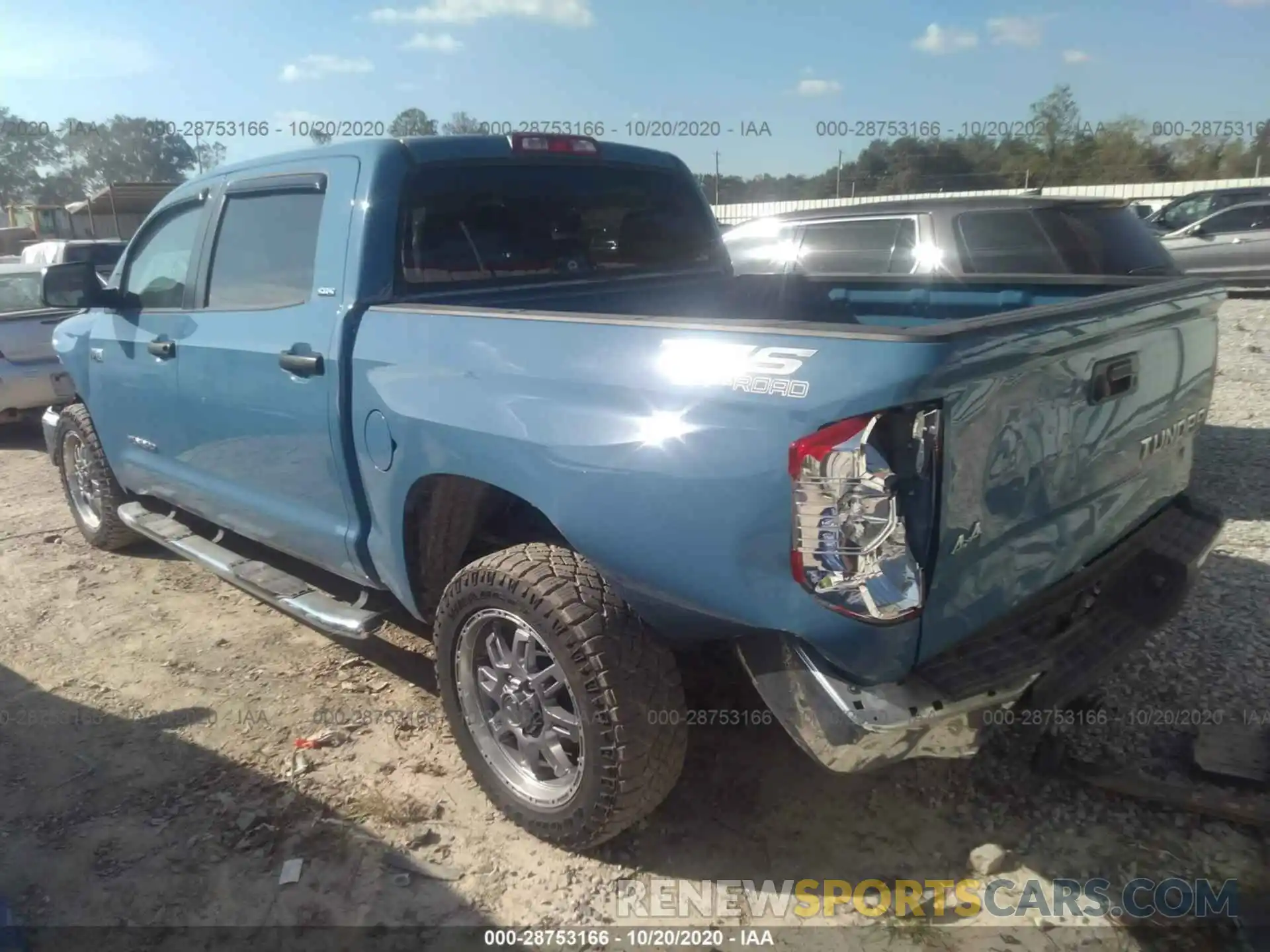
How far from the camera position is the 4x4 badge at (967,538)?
2.03 metres

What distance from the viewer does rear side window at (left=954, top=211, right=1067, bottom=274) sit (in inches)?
215

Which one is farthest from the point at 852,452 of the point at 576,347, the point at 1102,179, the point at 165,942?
the point at 1102,179

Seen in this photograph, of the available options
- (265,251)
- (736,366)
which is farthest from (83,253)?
(736,366)

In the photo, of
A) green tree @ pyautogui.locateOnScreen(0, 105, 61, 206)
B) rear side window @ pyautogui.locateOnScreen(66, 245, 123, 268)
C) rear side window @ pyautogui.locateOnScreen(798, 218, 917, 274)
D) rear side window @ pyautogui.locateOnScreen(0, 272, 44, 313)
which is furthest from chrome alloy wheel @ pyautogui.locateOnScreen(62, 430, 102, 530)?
green tree @ pyautogui.locateOnScreen(0, 105, 61, 206)

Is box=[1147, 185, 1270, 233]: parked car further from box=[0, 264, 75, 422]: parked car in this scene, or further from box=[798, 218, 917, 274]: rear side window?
box=[0, 264, 75, 422]: parked car

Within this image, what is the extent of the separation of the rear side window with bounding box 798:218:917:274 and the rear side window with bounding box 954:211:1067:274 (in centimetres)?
36

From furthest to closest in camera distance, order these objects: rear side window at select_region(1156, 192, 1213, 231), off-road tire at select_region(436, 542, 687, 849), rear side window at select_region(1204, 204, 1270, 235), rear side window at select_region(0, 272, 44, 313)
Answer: rear side window at select_region(1156, 192, 1213, 231) → rear side window at select_region(1204, 204, 1270, 235) → rear side window at select_region(0, 272, 44, 313) → off-road tire at select_region(436, 542, 687, 849)

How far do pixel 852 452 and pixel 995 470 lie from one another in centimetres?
40

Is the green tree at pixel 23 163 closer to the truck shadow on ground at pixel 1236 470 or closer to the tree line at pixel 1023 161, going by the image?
the tree line at pixel 1023 161

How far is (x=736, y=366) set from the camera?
6.75 feet

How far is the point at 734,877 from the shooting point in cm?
261

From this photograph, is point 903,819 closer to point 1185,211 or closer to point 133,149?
point 1185,211

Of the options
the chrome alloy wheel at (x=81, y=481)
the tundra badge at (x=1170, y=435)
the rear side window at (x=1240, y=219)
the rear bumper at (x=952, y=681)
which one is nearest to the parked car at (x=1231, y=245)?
the rear side window at (x=1240, y=219)

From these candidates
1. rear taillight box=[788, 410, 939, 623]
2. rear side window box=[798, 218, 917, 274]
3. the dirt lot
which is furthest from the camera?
rear side window box=[798, 218, 917, 274]
